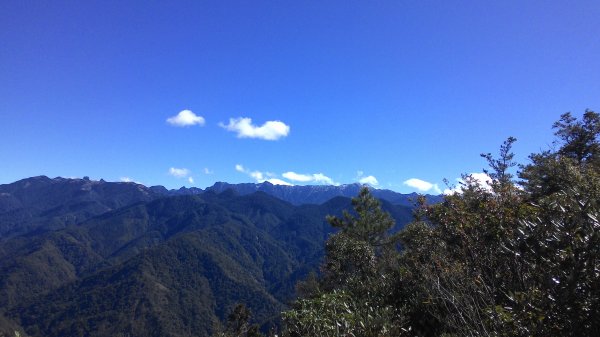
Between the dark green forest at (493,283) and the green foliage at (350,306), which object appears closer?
the dark green forest at (493,283)

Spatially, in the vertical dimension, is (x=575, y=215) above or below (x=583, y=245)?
above

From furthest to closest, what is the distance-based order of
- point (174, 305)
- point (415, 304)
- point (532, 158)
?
point (174, 305) → point (532, 158) → point (415, 304)

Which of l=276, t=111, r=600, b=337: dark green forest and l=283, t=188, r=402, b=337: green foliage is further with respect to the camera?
l=283, t=188, r=402, b=337: green foliage

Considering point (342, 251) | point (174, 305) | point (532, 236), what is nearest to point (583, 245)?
point (532, 236)

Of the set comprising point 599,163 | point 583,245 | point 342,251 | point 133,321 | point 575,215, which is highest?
point 599,163

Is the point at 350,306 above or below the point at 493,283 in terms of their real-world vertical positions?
below

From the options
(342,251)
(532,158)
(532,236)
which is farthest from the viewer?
(532,158)

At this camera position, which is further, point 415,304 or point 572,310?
point 415,304

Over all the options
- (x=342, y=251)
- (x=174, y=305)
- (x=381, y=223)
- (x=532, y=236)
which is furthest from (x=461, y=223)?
(x=174, y=305)

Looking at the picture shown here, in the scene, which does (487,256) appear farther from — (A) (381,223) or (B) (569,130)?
(B) (569,130)

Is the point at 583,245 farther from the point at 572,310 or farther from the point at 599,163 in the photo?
the point at 599,163

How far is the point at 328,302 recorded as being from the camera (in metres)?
9.12

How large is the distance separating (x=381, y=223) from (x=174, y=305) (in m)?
187

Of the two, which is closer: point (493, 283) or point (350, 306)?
point (493, 283)
